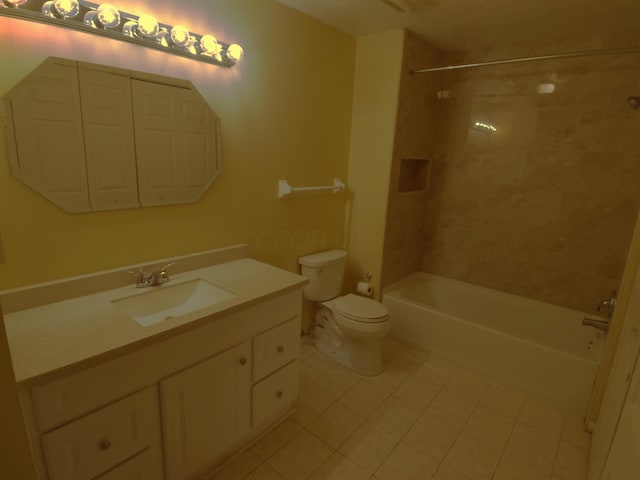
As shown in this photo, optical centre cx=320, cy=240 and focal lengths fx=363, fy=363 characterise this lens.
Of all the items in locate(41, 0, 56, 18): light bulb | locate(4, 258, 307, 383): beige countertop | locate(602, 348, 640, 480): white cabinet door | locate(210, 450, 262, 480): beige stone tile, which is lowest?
locate(210, 450, 262, 480): beige stone tile

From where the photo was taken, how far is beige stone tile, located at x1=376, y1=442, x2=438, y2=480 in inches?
66.3

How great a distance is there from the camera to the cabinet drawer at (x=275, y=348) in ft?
5.54

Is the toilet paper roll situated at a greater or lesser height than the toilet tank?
lesser

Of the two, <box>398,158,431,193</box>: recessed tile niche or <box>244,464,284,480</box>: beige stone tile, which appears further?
<box>398,158,431,193</box>: recessed tile niche

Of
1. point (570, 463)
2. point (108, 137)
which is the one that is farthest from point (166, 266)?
point (570, 463)

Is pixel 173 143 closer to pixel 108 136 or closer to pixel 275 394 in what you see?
pixel 108 136

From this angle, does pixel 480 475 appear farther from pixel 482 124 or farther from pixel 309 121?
pixel 482 124

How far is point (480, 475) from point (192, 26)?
252 cm

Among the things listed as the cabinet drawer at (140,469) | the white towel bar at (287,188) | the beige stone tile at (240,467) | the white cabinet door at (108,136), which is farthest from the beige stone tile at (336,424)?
the white cabinet door at (108,136)

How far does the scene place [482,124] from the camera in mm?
2861

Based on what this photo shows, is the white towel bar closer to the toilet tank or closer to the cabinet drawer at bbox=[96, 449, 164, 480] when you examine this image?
the toilet tank

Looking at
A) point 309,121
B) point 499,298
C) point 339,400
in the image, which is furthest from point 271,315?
point 499,298

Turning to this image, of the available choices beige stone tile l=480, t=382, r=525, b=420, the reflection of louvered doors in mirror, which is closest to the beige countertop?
the reflection of louvered doors in mirror

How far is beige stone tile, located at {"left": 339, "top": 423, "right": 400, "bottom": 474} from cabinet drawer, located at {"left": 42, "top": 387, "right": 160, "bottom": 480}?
0.95 meters
